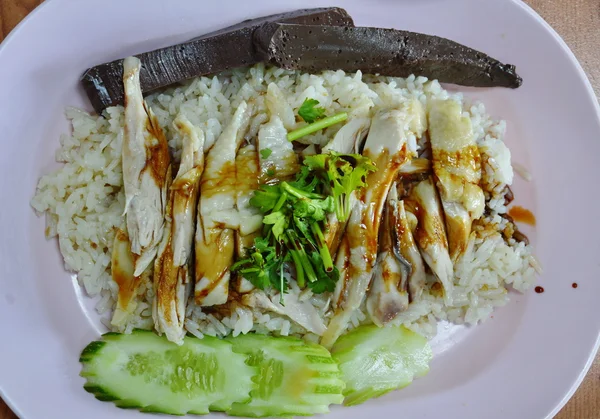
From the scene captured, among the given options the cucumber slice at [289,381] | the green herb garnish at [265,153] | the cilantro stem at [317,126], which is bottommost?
the cucumber slice at [289,381]

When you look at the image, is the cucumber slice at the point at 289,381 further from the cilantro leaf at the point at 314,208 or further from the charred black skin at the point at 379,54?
the charred black skin at the point at 379,54

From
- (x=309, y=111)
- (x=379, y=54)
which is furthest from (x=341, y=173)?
(x=379, y=54)

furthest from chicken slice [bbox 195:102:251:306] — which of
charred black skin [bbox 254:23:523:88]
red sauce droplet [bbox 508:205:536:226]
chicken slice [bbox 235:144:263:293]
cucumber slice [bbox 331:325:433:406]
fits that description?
red sauce droplet [bbox 508:205:536:226]

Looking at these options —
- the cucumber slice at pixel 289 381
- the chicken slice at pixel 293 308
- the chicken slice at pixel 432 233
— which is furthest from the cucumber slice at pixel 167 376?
the chicken slice at pixel 432 233

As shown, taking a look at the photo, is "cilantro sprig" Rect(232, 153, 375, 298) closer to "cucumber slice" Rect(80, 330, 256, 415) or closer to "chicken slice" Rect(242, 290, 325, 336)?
"chicken slice" Rect(242, 290, 325, 336)

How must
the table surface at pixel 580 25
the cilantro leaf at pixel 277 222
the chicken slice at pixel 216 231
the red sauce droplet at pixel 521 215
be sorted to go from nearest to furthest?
the cilantro leaf at pixel 277 222 < the chicken slice at pixel 216 231 < the red sauce droplet at pixel 521 215 < the table surface at pixel 580 25

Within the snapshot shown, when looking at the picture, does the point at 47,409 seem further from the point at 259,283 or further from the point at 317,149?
the point at 317,149
